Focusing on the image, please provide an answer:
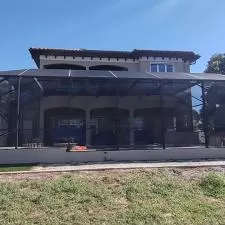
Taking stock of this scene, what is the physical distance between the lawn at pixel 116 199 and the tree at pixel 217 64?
1938cm

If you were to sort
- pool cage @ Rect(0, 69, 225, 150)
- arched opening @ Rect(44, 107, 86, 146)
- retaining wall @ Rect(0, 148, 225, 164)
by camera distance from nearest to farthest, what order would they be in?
1. retaining wall @ Rect(0, 148, 225, 164)
2. pool cage @ Rect(0, 69, 225, 150)
3. arched opening @ Rect(44, 107, 86, 146)

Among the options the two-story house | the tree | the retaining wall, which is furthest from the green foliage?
the tree

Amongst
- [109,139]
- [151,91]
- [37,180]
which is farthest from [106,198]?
[151,91]

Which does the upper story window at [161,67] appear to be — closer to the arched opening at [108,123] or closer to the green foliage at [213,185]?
the arched opening at [108,123]

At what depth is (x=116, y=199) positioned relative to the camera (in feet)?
27.9

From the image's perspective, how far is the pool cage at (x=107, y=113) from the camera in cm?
1805

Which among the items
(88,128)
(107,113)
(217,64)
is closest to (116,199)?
(88,128)

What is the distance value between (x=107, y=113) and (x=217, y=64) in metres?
12.2

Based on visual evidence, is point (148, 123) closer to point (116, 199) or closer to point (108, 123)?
point (108, 123)

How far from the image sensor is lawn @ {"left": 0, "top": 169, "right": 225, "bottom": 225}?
746 centimetres

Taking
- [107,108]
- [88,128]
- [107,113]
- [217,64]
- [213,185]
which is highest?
[217,64]

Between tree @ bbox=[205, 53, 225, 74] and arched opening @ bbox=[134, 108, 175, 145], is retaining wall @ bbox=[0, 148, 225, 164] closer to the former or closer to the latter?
arched opening @ bbox=[134, 108, 175, 145]

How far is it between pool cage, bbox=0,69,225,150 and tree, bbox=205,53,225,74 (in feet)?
28.8

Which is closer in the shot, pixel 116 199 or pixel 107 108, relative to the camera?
pixel 116 199
